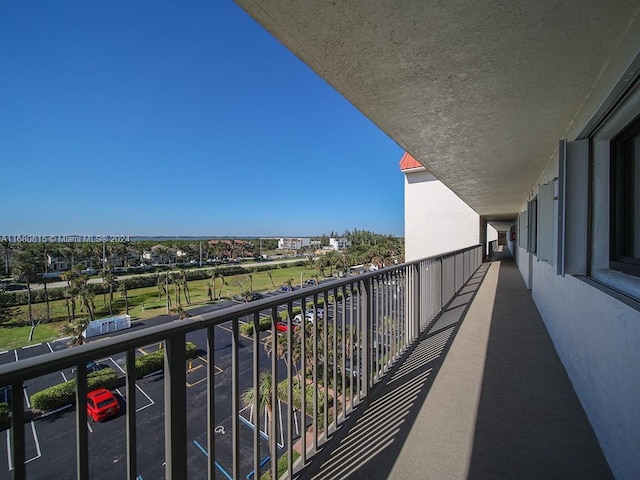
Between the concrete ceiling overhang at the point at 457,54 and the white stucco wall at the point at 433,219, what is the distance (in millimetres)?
12132

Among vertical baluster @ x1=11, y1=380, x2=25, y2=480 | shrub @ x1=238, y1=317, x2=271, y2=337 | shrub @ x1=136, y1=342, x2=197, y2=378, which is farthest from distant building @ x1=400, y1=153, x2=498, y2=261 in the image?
vertical baluster @ x1=11, y1=380, x2=25, y2=480

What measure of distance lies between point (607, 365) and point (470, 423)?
32.6 inches

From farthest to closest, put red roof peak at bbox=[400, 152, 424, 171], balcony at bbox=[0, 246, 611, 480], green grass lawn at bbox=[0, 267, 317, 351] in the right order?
green grass lawn at bbox=[0, 267, 317, 351] < red roof peak at bbox=[400, 152, 424, 171] < balcony at bbox=[0, 246, 611, 480]

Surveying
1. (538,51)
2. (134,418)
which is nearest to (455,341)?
(538,51)

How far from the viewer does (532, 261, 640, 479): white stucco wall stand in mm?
1363

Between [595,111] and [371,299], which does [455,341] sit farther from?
[595,111]

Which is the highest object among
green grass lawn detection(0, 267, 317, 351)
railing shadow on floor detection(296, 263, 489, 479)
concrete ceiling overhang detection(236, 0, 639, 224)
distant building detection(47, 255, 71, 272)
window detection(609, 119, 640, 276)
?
concrete ceiling overhang detection(236, 0, 639, 224)

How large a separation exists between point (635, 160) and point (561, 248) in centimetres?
79

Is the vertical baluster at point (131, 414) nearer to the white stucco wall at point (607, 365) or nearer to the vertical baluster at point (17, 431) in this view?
the vertical baluster at point (17, 431)

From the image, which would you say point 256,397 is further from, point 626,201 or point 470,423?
point 626,201

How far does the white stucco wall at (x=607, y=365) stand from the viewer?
136cm

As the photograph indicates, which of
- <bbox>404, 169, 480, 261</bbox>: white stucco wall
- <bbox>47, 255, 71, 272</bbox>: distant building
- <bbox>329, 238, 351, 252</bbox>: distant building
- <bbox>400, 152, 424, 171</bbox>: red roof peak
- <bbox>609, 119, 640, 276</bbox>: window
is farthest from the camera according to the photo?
<bbox>329, 238, 351, 252</bbox>: distant building

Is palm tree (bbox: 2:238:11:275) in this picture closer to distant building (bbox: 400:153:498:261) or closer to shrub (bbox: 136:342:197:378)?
distant building (bbox: 400:153:498:261)

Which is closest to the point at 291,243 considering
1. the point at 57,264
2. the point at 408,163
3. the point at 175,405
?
the point at 57,264
